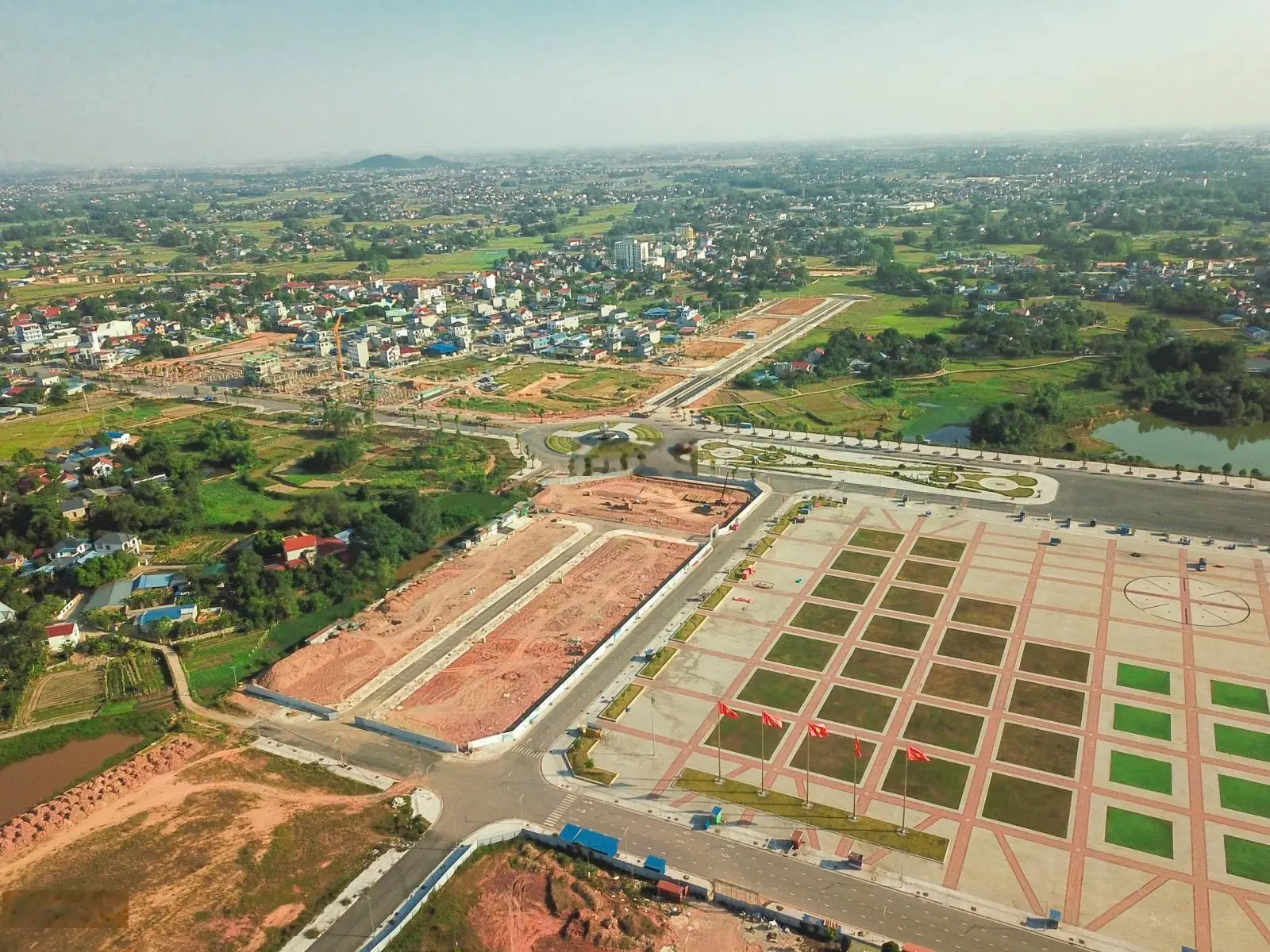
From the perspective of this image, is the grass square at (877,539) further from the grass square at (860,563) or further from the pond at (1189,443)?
the pond at (1189,443)

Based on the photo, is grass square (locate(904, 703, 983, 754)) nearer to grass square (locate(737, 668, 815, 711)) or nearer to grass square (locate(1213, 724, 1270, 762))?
grass square (locate(737, 668, 815, 711))

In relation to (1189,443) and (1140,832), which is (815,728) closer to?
(1140,832)

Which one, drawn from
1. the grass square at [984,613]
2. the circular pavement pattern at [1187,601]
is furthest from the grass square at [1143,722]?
the circular pavement pattern at [1187,601]

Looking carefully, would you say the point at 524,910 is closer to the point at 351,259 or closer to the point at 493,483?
the point at 493,483

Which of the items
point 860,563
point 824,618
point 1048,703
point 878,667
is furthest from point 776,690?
point 860,563

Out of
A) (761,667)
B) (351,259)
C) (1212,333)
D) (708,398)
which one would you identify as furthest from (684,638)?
(351,259)

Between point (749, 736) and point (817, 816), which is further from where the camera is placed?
point (749, 736)
